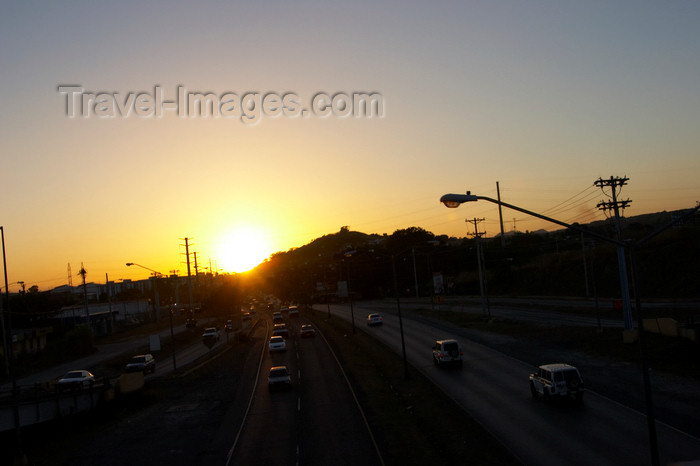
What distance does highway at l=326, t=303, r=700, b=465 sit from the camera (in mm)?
19391

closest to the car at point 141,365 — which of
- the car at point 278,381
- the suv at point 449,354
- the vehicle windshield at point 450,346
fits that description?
the car at point 278,381

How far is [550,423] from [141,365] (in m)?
42.0

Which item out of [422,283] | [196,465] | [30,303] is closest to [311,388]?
[196,465]

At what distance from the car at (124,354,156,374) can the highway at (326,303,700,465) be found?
29468 mm

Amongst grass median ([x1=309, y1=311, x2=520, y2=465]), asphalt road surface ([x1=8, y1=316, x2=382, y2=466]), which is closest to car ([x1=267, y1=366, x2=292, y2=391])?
asphalt road surface ([x1=8, y1=316, x2=382, y2=466])

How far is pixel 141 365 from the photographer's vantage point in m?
53.0

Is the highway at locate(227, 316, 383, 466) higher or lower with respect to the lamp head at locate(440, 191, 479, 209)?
lower

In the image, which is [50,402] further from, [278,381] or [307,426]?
[307,426]

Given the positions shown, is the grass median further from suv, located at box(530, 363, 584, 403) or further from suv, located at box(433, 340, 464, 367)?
suv, located at box(530, 363, 584, 403)

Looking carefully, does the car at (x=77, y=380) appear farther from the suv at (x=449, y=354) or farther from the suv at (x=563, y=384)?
the suv at (x=563, y=384)

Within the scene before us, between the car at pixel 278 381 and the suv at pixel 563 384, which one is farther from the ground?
the suv at pixel 563 384

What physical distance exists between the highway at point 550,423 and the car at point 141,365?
96.7ft

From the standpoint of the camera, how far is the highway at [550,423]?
19.4m

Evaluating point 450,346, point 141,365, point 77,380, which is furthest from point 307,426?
point 141,365
